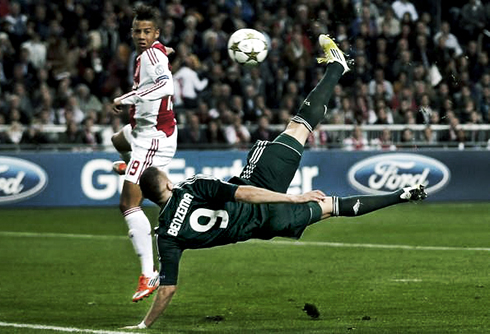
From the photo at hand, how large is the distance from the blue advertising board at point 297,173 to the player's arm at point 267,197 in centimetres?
1202

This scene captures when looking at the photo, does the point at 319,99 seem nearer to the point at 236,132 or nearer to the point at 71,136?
the point at 71,136

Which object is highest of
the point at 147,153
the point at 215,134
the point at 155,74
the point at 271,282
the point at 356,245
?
the point at 155,74

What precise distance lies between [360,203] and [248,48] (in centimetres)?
337

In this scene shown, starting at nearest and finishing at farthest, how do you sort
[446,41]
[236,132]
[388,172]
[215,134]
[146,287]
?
[146,287], [388,172], [215,134], [236,132], [446,41]

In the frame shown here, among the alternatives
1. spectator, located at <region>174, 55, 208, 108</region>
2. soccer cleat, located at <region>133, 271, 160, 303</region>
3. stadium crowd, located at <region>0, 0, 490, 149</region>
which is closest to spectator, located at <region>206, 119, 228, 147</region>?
stadium crowd, located at <region>0, 0, 490, 149</region>

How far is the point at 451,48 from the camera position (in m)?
22.9

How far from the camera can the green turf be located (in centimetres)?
932

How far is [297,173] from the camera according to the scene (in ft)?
68.9

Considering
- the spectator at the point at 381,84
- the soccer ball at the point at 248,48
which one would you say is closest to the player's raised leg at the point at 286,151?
the soccer ball at the point at 248,48

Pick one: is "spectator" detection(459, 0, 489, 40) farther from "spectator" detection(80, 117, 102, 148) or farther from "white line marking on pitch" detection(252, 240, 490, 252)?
"white line marking on pitch" detection(252, 240, 490, 252)

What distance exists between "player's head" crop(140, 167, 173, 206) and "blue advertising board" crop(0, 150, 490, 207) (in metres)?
11.7

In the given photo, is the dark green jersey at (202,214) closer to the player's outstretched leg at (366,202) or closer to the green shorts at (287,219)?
the green shorts at (287,219)

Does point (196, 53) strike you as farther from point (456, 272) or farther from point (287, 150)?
point (287, 150)

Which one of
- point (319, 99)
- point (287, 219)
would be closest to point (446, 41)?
point (319, 99)
